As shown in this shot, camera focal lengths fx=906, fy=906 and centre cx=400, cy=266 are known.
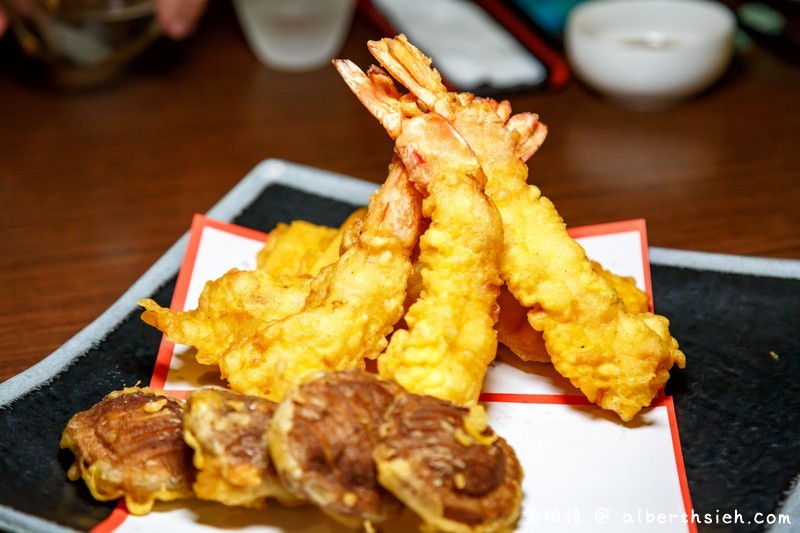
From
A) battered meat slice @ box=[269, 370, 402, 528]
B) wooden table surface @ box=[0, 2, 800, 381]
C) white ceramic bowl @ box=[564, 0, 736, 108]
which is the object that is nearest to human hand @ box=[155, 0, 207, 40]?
wooden table surface @ box=[0, 2, 800, 381]

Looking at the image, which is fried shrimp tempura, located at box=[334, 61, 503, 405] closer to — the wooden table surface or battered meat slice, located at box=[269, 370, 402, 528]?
battered meat slice, located at box=[269, 370, 402, 528]

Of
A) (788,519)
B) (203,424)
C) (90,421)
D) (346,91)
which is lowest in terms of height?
(346,91)

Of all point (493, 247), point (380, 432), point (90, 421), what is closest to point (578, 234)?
point (493, 247)

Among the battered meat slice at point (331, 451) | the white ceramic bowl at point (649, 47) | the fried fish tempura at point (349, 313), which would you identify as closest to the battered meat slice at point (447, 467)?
the battered meat slice at point (331, 451)

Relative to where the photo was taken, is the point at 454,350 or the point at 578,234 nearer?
the point at 454,350

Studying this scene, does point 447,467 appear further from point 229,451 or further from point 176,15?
point 176,15

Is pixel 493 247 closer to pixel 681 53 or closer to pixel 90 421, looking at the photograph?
pixel 90 421

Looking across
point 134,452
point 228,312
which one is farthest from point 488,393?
point 134,452

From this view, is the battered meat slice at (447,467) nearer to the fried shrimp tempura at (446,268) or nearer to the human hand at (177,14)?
the fried shrimp tempura at (446,268)
